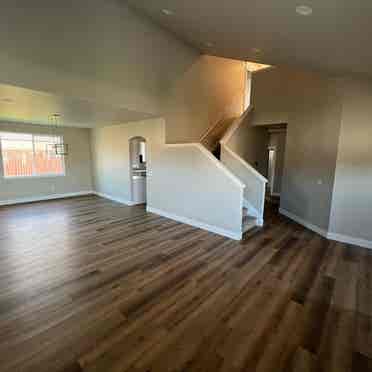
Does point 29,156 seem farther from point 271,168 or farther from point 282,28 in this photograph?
point 271,168

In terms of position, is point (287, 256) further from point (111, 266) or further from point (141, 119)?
point (141, 119)

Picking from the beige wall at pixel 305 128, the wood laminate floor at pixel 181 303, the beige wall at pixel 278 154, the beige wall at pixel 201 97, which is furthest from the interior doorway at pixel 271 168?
the wood laminate floor at pixel 181 303

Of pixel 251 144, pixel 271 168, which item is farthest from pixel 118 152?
pixel 271 168

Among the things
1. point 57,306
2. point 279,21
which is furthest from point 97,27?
point 57,306

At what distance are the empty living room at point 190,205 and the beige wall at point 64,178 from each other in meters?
0.10

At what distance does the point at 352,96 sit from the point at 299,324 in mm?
4160

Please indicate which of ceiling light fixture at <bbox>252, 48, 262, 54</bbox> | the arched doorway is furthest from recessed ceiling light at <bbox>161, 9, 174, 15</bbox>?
the arched doorway

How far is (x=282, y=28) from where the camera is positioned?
102 inches

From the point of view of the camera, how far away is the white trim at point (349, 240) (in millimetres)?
4025

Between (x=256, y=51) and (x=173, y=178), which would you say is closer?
(x=256, y=51)

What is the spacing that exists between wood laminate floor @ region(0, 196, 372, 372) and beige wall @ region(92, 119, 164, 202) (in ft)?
8.62

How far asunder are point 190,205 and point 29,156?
19.6 ft

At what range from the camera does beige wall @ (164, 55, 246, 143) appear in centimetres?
555

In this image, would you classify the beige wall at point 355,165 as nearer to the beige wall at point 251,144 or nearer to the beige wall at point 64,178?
the beige wall at point 251,144
